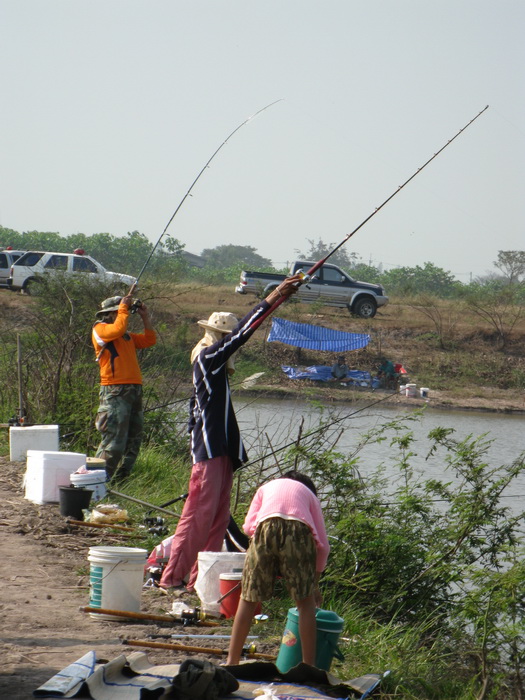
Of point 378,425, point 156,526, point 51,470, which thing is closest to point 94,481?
point 51,470

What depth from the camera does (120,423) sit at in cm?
888

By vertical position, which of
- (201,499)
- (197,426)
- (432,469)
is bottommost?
(432,469)

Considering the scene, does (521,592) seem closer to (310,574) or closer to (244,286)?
(310,574)

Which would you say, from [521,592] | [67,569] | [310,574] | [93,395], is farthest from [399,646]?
[93,395]

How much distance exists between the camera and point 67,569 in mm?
6465

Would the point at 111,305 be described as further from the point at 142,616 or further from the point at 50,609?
the point at 142,616

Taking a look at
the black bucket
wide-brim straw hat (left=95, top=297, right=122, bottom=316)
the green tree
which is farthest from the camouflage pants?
the green tree

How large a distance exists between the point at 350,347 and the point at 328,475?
2008 cm

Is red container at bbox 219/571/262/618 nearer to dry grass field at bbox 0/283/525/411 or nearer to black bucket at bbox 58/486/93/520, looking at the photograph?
black bucket at bbox 58/486/93/520

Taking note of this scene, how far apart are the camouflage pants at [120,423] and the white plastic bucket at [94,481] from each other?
84cm

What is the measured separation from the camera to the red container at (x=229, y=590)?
215 inches

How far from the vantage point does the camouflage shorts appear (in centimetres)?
458

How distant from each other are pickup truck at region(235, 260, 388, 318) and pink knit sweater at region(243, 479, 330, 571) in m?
26.2

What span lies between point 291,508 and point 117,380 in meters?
4.44
